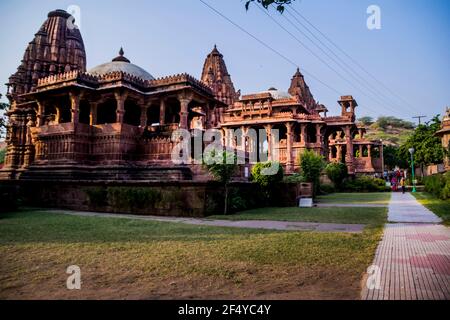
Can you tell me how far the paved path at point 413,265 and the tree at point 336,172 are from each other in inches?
940

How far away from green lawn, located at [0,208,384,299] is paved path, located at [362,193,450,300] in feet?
0.85

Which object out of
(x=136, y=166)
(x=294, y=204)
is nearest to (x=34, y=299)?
(x=294, y=204)

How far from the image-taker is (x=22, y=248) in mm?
5559

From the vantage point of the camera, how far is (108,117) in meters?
24.5

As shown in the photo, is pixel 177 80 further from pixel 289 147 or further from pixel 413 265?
pixel 289 147

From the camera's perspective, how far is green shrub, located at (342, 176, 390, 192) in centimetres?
3189

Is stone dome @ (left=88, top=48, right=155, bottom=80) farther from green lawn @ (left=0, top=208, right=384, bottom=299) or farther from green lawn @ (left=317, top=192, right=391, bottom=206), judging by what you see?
green lawn @ (left=0, top=208, right=384, bottom=299)

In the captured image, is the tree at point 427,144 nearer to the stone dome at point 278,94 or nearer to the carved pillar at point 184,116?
the stone dome at point 278,94

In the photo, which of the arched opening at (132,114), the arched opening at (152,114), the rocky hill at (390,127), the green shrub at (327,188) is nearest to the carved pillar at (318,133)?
the green shrub at (327,188)

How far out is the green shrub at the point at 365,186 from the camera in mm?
31891

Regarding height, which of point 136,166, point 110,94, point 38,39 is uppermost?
point 38,39
